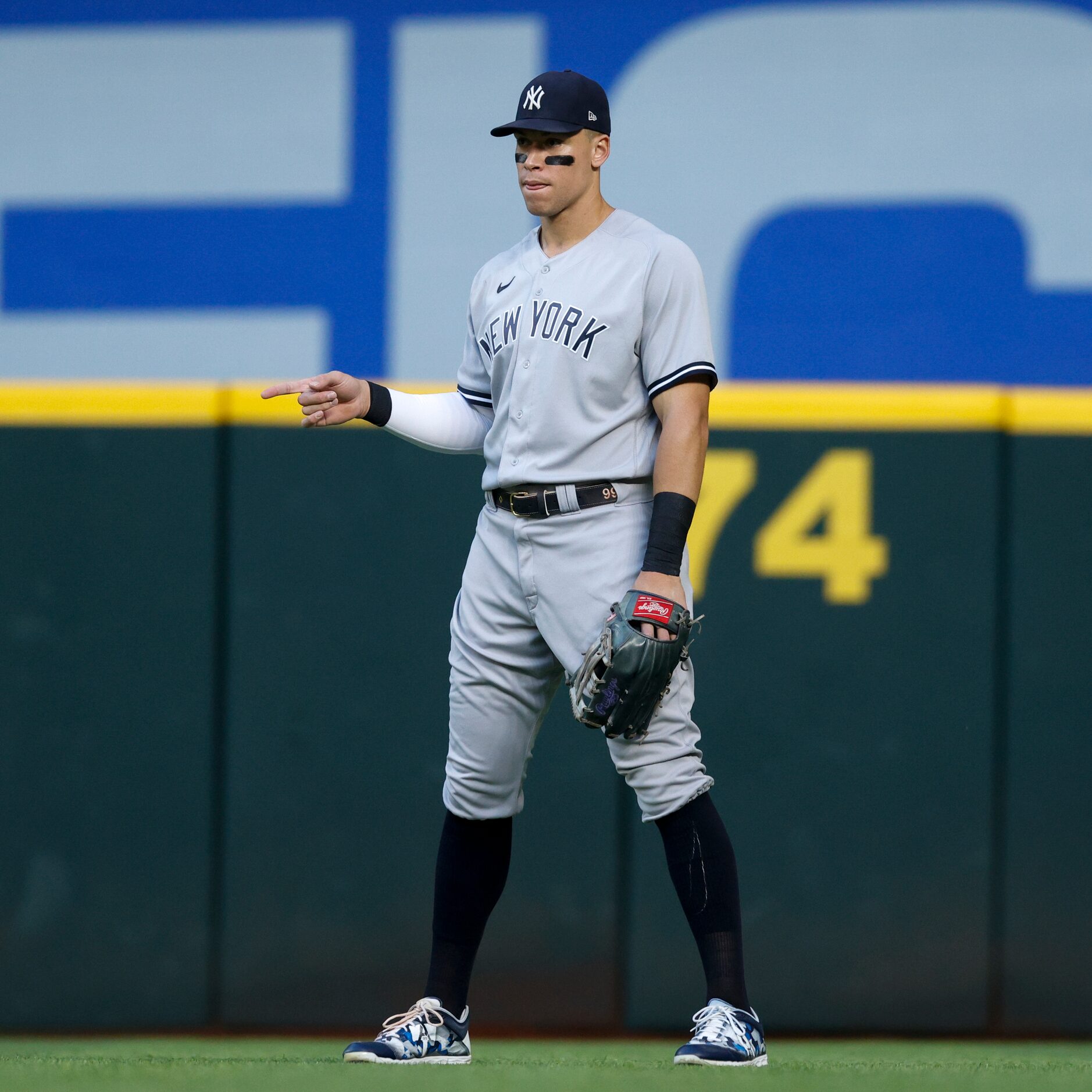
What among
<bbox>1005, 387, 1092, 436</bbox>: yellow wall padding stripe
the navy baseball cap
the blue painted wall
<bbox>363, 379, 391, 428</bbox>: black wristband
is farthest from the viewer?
the blue painted wall

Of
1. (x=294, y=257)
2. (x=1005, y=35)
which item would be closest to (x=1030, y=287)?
(x=1005, y=35)

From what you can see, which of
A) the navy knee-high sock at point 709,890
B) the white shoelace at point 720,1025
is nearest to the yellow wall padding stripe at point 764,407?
the navy knee-high sock at point 709,890

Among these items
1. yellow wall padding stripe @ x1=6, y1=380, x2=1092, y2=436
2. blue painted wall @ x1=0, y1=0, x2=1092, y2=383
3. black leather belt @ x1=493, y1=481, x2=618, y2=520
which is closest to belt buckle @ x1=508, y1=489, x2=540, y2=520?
black leather belt @ x1=493, y1=481, x2=618, y2=520

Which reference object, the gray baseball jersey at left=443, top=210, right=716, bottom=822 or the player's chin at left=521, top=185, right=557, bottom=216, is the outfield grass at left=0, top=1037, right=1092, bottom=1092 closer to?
the gray baseball jersey at left=443, top=210, right=716, bottom=822

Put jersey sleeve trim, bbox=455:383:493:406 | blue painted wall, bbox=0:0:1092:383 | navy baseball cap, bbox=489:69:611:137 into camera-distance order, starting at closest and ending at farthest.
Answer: navy baseball cap, bbox=489:69:611:137
jersey sleeve trim, bbox=455:383:493:406
blue painted wall, bbox=0:0:1092:383

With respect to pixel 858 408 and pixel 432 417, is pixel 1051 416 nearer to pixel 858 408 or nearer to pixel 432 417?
pixel 858 408

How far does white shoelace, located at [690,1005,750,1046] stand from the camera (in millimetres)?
2215

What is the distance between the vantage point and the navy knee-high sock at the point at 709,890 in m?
2.29

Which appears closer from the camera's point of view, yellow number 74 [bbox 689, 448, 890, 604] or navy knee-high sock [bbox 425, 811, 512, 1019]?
navy knee-high sock [bbox 425, 811, 512, 1019]

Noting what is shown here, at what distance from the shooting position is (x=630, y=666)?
7.16 feet

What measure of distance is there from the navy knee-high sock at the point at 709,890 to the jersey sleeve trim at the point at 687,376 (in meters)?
0.64

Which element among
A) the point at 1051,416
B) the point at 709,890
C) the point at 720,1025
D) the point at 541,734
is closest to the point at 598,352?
the point at 709,890

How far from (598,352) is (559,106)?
0.39 m

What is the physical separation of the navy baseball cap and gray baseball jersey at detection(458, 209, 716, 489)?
18 cm
